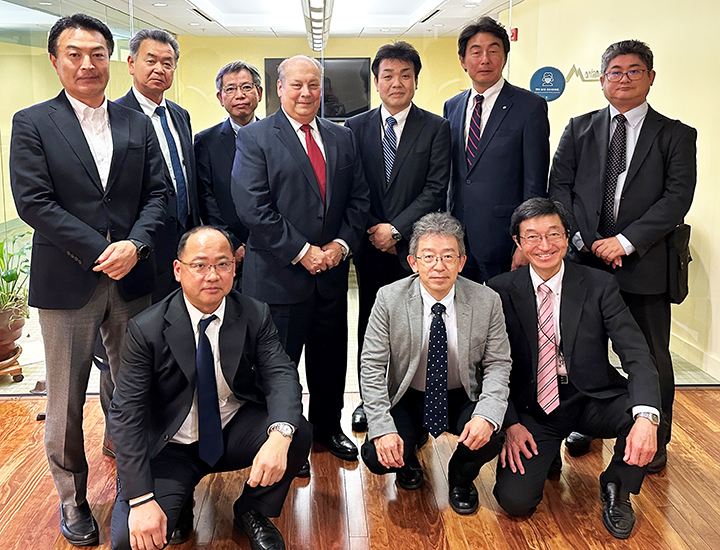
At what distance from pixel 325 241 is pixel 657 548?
1.66 metres

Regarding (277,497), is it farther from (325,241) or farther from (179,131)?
(179,131)

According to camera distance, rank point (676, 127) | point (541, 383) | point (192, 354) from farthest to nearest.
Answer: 1. point (676, 127)
2. point (541, 383)
3. point (192, 354)

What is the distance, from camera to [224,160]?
10.6 ft

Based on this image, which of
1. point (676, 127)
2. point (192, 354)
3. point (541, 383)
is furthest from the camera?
point (676, 127)

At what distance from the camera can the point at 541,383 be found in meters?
2.68

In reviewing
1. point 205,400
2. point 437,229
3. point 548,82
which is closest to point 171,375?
point 205,400

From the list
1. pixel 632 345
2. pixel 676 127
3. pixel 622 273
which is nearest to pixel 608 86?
pixel 676 127

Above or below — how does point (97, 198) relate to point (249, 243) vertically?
above

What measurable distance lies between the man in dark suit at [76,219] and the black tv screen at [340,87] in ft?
4.33

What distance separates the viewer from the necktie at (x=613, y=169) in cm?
291

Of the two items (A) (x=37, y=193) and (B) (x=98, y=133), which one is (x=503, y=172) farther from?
(A) (x=37, y=193)

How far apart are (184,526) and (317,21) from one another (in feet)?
8.51

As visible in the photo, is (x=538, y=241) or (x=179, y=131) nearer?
(x=538, y=241)

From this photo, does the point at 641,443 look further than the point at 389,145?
No
